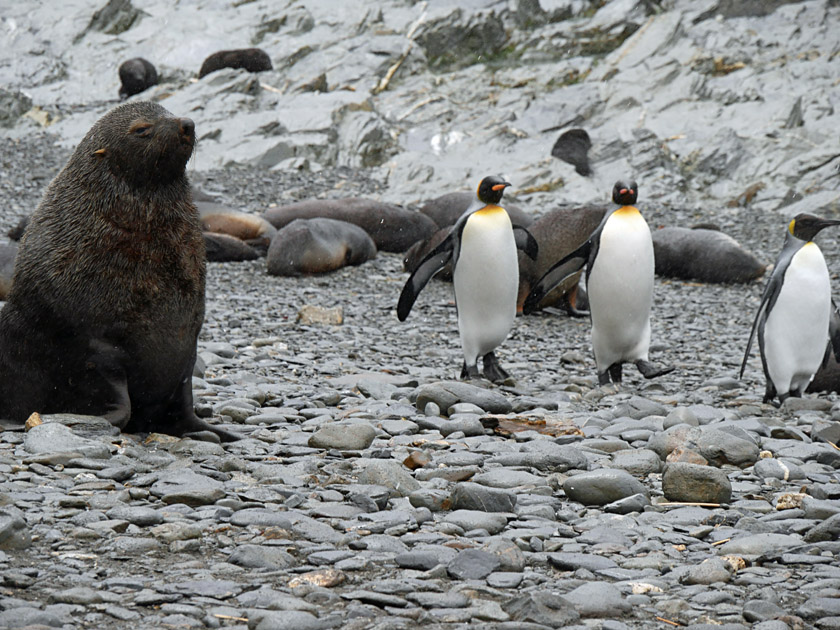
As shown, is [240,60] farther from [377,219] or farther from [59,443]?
[59,443]

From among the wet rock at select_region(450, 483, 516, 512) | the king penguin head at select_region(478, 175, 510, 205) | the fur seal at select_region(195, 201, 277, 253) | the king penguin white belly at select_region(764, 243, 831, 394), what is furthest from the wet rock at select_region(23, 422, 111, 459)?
the fur seal at select_region(195, 201, 277, 253)

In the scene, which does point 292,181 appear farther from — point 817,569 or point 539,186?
point 817,569

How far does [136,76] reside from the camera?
20047mm

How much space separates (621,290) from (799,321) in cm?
114

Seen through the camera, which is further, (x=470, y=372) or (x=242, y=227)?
(x=242, y=227)

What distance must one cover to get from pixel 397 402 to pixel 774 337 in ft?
8.31

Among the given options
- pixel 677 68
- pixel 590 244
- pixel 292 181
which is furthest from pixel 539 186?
pixel 590 244

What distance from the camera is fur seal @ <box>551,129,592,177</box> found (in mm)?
15867

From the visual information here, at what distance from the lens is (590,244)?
6617 mm

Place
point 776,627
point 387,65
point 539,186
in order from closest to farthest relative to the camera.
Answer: point 776,627
point 539,186
point 387,65

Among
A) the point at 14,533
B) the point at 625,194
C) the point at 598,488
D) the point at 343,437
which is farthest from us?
the point at 625,194

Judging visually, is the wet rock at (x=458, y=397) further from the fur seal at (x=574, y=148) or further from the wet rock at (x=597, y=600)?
the fur seal at (x=574, y=148)

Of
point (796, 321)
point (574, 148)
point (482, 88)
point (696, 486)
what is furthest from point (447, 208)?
point (696, 486)

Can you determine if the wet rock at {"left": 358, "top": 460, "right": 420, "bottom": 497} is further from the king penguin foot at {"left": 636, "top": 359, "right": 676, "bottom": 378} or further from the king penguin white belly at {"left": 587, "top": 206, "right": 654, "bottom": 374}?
the king penguin white belly at {"left": 587, "top": 206, "right": 654, "bottom": 374}
